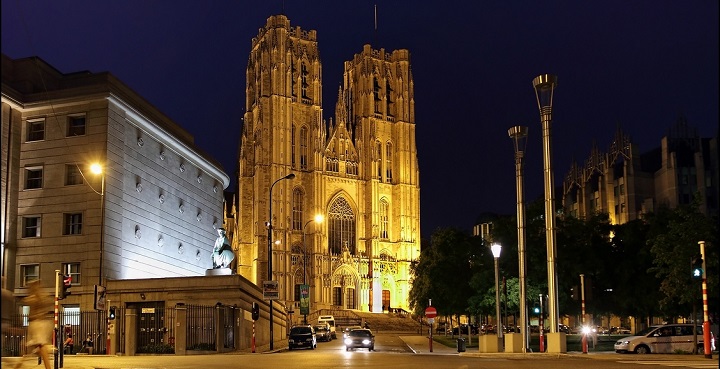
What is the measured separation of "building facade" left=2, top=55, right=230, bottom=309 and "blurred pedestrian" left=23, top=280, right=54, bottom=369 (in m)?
25.5

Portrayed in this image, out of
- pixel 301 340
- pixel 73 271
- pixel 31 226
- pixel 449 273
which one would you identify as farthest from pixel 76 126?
pixel 449 273

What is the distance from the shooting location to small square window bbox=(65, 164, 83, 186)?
143 feet

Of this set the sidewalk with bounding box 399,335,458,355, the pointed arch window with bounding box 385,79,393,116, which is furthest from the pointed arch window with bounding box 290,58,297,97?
the sidewalk with bounding box 399,335,458,355

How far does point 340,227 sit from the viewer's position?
324 ft

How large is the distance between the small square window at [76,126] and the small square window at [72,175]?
1.76 meters

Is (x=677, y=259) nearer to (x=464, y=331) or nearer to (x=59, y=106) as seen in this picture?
(x=59, y=106)

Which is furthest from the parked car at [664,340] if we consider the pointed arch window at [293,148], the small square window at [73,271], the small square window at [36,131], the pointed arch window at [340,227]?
the pointed arch window at [293,148]

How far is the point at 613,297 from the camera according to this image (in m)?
46.6

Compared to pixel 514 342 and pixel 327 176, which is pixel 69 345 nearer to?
pixel 514 342

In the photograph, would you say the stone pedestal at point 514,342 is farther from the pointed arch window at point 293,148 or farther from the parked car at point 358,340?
the pointed arch window at point 293,148

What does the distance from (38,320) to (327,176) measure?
81.9 m

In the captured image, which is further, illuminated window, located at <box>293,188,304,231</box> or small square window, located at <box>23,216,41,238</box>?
illuminated window, located at <box>293,188,304,231</box>

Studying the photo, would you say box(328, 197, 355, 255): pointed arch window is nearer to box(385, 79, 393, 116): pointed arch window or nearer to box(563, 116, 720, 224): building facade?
box(385, 79, 393, 116): pointed arch window

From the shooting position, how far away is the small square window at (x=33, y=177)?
44.4 meters
